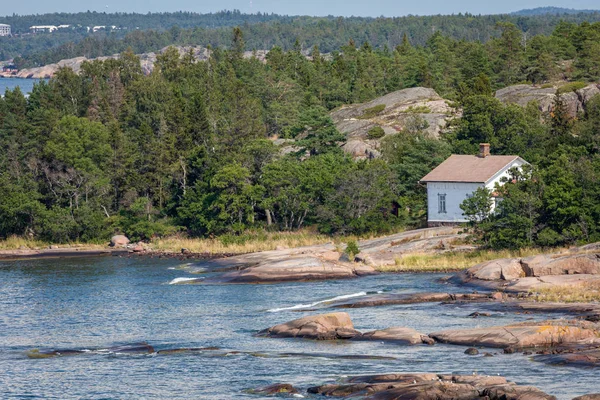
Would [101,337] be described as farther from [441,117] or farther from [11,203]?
[441,117]

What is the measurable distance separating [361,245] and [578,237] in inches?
606

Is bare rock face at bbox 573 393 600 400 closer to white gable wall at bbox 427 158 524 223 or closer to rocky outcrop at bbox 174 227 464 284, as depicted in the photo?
rocky outcrop at bbox 174 227 464 284

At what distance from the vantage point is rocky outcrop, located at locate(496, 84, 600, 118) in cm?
9588

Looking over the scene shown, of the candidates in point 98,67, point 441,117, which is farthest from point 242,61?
point 441,117

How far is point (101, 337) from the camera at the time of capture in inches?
1783

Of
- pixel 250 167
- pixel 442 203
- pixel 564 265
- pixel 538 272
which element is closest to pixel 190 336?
pixel 538 272

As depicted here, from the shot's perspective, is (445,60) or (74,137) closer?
(74,137)

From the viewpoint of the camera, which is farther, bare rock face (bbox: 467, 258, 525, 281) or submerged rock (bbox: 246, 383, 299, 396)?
bare rock face (bbox: 467, 258, 525, 281)

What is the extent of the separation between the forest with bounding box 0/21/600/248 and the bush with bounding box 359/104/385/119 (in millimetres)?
8052

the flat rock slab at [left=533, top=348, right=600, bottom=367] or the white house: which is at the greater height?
the white house

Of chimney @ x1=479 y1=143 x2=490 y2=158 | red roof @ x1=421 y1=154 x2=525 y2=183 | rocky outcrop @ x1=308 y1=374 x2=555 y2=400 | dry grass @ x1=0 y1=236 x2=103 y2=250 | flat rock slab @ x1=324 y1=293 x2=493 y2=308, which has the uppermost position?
chimney @ x1=479 y1=143 x2=490 y2=158

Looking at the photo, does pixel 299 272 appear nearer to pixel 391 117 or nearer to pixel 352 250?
pixel 352 250

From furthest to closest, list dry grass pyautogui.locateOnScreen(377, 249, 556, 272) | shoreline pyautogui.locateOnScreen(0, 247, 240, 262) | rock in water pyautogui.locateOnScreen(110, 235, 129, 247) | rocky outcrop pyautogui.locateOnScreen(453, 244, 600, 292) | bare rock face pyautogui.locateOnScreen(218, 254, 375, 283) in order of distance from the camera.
Answer: 1. rock in water pyautogui.locateOnScreen(110, 235, 129, 247)
2. shoreline pyautogui.locateOnScreen(0, 247, 240, 262)
3. bare rock face pyautogui.locateOnScreen(218, 254, 375, 283)
4. dry grass pyautogui.locateOnScreen(377, 249, 556, 272)
5. rocky outcrop pyautogui.locateOnScreen(453, 244, 600, 292)

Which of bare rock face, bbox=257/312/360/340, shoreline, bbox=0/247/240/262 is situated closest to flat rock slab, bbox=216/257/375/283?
shoreline, bbox=0/247/240/262
